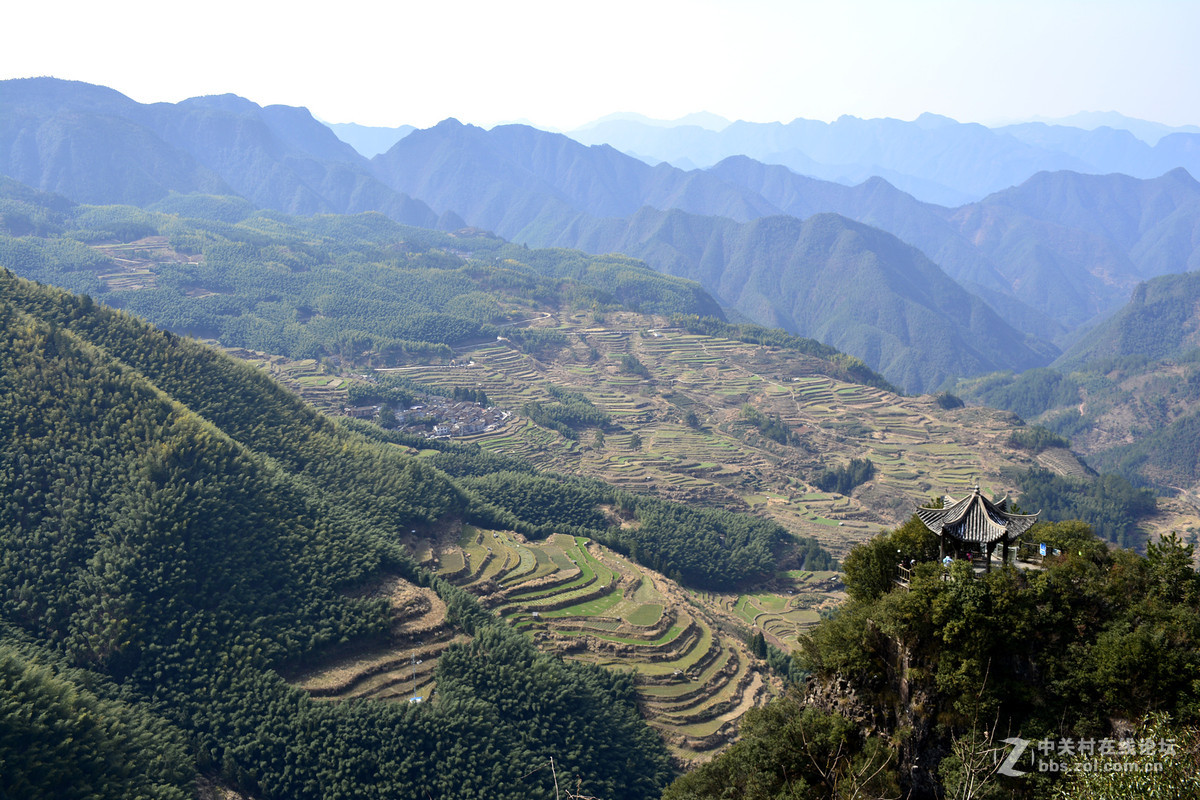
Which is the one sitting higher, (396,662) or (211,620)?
(211,620)

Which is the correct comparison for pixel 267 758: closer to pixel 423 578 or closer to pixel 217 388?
pixel 423 578

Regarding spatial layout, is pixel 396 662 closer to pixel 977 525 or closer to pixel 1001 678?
pixel 1001 678

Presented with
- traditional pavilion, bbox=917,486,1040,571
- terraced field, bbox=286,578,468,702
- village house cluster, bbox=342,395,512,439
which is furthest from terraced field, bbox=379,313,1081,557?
traditional pavilion, bbox=917,486,1040,571

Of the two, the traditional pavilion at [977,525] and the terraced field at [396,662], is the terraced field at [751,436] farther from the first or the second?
the traditional pavilion at [977,525]

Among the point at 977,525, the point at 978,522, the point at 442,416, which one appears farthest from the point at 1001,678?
the point at 442,416

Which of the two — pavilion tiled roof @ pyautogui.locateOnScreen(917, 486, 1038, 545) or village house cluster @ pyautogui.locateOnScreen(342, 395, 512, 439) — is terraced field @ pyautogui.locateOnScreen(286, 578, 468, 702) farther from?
village house cluster @ pyautogui.locateOnScreen(342, 395, 512, 439)

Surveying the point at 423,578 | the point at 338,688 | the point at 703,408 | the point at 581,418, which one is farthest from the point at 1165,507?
the point at 338,688
